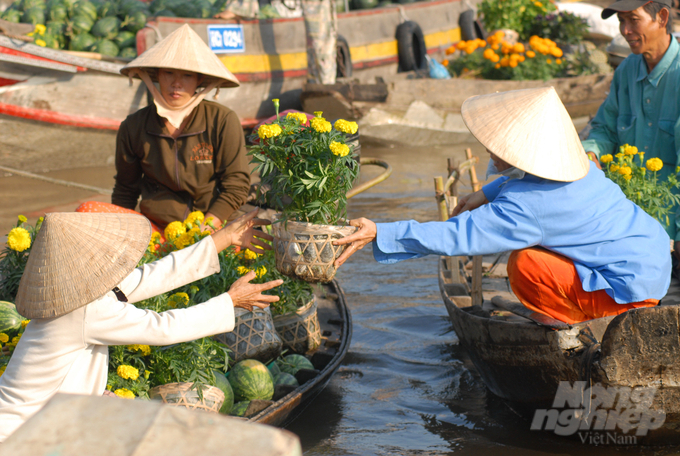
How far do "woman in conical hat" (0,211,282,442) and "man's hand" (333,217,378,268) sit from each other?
61 centimetres

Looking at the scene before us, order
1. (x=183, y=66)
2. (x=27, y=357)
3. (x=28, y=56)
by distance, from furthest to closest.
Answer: (x=28, y=56) < (x=183, y=66) < (x=27, y=357)

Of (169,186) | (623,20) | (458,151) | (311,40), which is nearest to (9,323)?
(169,186)

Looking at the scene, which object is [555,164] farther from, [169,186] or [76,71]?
[76,71]

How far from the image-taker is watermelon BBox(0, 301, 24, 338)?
122 inches

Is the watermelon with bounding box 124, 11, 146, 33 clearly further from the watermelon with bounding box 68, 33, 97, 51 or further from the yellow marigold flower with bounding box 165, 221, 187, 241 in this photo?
the yellow marigold flower with bounding box 165, 221, 187, 241

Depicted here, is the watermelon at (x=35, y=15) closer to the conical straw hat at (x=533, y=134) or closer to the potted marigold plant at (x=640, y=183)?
the conical straw hat at (x=533, y=134)

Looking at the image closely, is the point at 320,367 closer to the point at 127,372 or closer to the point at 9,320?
the point at 127,372

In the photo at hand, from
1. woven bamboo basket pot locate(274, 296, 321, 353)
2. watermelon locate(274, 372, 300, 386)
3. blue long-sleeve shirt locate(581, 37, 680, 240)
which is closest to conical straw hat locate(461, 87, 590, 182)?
blue long-sleeve shirt locate(581, 37, 680, 240)

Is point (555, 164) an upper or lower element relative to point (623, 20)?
lower

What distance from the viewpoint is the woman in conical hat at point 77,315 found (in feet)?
7.55

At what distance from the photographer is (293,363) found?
12.4 feet

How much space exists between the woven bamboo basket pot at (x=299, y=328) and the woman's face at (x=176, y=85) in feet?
4.85

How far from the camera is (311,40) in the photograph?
9.68 meters

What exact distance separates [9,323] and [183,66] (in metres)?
1.78
